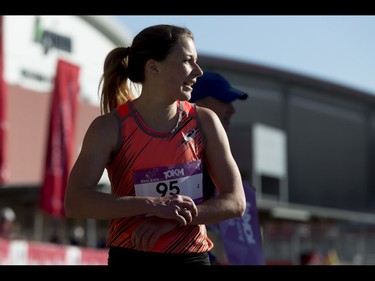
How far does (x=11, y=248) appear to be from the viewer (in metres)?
14.4

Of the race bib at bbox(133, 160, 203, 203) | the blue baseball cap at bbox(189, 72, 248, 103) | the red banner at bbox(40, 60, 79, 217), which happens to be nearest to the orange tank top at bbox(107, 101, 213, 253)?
the race bib at bbox(133, 160, 203, 203)

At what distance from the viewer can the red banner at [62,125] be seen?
2177cm

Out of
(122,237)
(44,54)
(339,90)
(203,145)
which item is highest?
(339,90)

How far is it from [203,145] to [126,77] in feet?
1.47

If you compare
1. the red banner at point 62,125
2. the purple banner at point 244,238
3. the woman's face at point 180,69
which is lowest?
the purple banner at point 244,238

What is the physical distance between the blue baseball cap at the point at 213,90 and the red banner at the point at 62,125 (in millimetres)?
16140

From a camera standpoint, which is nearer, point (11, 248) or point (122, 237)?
point (122, 237)

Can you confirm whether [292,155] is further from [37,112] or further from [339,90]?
[37,112]

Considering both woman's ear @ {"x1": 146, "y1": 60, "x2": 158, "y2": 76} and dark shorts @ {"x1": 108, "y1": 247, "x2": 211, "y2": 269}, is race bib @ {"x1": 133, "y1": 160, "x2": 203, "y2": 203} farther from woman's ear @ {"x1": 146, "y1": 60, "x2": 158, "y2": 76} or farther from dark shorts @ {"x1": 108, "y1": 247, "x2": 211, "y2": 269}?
woman's ear @ {"x1": 146, "y1": 60, "x2": 158, "y2": 76}

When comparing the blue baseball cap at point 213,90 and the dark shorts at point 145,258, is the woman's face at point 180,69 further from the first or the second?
the blue baseball cap at point 213,90

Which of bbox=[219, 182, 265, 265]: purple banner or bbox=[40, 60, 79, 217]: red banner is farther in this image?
bbox=[40, 60, 79, 217]: red banner

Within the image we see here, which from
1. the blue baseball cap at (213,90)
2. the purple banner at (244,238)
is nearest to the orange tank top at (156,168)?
the blue baseball cap at (213,90)

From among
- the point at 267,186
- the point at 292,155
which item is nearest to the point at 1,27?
the point at 267,186

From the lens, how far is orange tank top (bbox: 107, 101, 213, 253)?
3.47 metres
